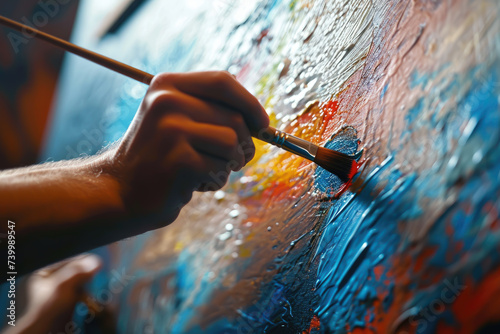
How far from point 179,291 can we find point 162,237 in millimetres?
196

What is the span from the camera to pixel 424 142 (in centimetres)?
43

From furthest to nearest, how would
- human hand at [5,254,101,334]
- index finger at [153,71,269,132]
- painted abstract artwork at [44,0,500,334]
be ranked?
1. human hand at [5,254,101,334]
2. index finger at [153,71,269,132]
3. painted abstract artwork at [44,0,500,334]

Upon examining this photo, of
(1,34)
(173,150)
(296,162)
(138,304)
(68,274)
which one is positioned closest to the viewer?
(173,150)

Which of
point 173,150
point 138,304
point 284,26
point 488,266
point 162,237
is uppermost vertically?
point 284,26

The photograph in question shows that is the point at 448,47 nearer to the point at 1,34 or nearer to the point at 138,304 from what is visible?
the point at 138,304

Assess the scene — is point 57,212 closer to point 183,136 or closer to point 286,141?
point 183,136

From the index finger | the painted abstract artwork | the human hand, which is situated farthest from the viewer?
the human hand

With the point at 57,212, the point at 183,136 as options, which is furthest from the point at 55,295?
the point at 183,136

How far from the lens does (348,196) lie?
1.70 ft

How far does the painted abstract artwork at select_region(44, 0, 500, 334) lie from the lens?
370 mm

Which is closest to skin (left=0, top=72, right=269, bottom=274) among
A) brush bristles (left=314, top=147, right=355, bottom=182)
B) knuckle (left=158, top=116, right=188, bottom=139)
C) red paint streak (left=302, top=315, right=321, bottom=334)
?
knuckle (left=158, top=116, right=188, bottom=139)

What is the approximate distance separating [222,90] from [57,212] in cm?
26

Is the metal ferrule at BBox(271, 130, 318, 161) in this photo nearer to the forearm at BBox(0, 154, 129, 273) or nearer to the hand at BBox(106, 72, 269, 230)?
the hand at BBox(106, 72, 269, 230)

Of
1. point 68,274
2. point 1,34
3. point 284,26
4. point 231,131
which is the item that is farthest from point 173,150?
point 1,34
